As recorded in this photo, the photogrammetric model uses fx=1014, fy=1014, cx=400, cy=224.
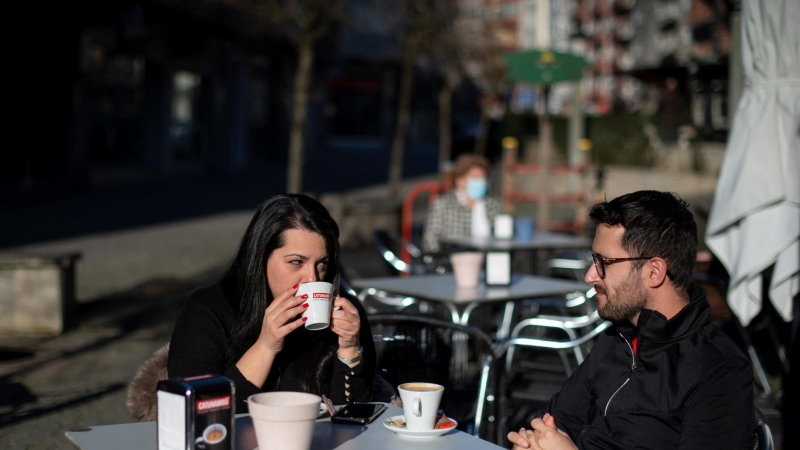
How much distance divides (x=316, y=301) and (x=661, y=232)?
3.23 feet

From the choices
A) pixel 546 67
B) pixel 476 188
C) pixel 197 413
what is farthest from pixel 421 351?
pixel 546 67

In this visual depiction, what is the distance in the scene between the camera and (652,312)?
9.14 feet

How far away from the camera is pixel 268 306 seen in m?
3.07

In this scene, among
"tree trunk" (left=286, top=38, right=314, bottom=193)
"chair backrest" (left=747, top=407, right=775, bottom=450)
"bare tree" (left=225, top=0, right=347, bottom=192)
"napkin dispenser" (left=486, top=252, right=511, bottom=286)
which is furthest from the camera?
"tree trunk" (left=286, top=38, right=314, bottom=193)

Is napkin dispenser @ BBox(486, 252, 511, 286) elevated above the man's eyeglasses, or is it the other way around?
the man's eyeglasses

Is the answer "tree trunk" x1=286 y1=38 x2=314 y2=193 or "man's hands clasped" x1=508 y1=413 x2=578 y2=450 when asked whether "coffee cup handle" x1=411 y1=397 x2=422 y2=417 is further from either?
"tree trunk" x1=286 y1=38 x2=314 y2=193

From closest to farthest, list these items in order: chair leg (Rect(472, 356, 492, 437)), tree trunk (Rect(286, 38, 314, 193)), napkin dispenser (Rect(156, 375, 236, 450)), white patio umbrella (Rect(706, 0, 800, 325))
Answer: napkin dispenser (Rect(156, 375, 236, 450)) < chair leg (Rect(472, 356, 492, 437)) < white patio umbrella (Rect(706, 0, 800, 325)) < tree trunk (Rect(286, 38, 314, 193))

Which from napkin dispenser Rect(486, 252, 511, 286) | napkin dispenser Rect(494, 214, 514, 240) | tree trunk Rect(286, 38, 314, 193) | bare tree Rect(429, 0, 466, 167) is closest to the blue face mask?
napkin dispenser Rect(494, 214, 514, 240)

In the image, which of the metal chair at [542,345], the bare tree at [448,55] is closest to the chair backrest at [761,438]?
the metal chair at [542,345]

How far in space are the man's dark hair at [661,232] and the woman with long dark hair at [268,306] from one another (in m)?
0.85

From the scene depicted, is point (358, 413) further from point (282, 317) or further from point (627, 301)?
point (627, 301)

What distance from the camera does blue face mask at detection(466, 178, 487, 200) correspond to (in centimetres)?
866

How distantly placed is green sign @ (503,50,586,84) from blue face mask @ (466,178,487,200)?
421 centimetres

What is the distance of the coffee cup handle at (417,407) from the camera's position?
8.48 ft
